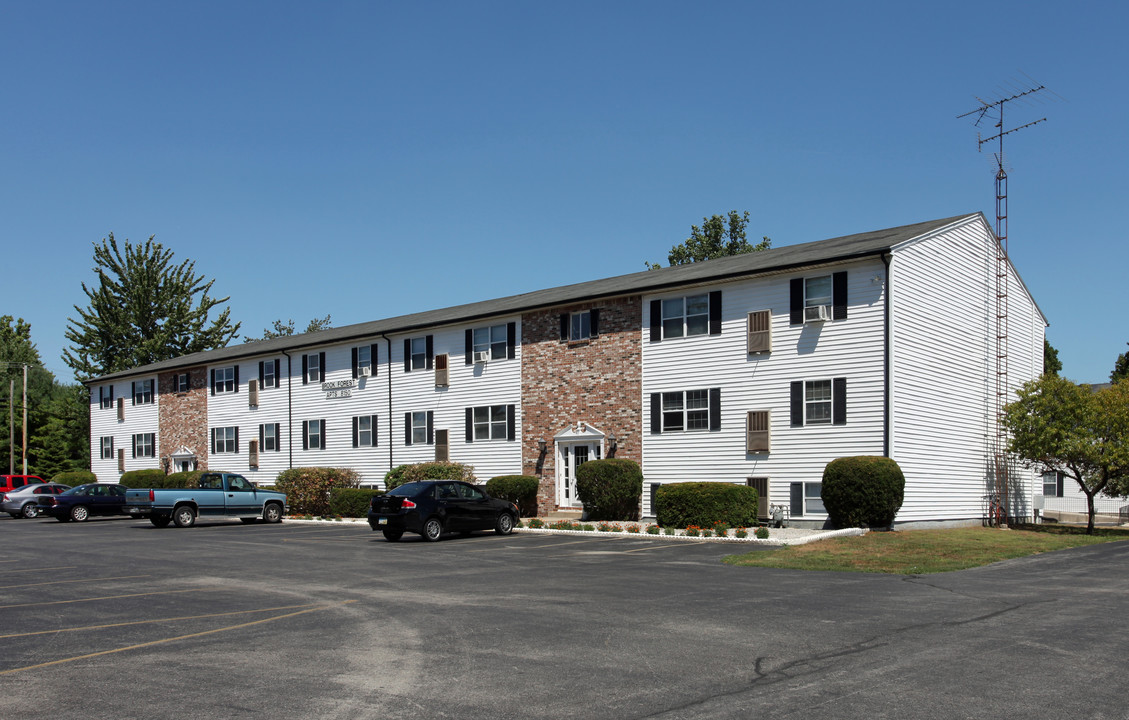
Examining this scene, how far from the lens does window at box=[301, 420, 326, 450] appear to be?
42781mm

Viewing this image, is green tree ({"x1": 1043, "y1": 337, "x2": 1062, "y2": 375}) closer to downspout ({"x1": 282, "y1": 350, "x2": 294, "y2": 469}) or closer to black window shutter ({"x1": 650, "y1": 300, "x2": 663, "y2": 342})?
black window shutter ({"x1": 650, "y1": 300, "x2": 663, "y2": 342})

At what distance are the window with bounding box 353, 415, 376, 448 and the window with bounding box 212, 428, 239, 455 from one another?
10.2m

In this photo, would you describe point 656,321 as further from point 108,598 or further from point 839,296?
point 108,598

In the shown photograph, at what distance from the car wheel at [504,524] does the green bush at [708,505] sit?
419 centimetres

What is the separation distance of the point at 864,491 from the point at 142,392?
46530mm

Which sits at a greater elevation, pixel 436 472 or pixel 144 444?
pixel 436 472

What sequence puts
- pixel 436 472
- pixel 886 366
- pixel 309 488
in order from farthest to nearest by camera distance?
1. pixel 309 488
2. pixel 436 472
3. pixel 886 366

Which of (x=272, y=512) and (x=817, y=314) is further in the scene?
(x=272, y=512)

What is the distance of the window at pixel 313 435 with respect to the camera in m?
42.8

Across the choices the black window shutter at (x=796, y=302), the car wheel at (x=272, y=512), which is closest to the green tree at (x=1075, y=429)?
the black window shutter at (x=796, y=302)

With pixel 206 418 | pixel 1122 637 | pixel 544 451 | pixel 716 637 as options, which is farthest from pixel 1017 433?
pixel 206 418

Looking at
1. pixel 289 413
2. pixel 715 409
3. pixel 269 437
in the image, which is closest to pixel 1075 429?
pixel 715 409

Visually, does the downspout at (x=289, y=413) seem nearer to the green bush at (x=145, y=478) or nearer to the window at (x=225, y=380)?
the window at (x=225, y=380)

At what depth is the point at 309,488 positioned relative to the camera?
1496 inches
